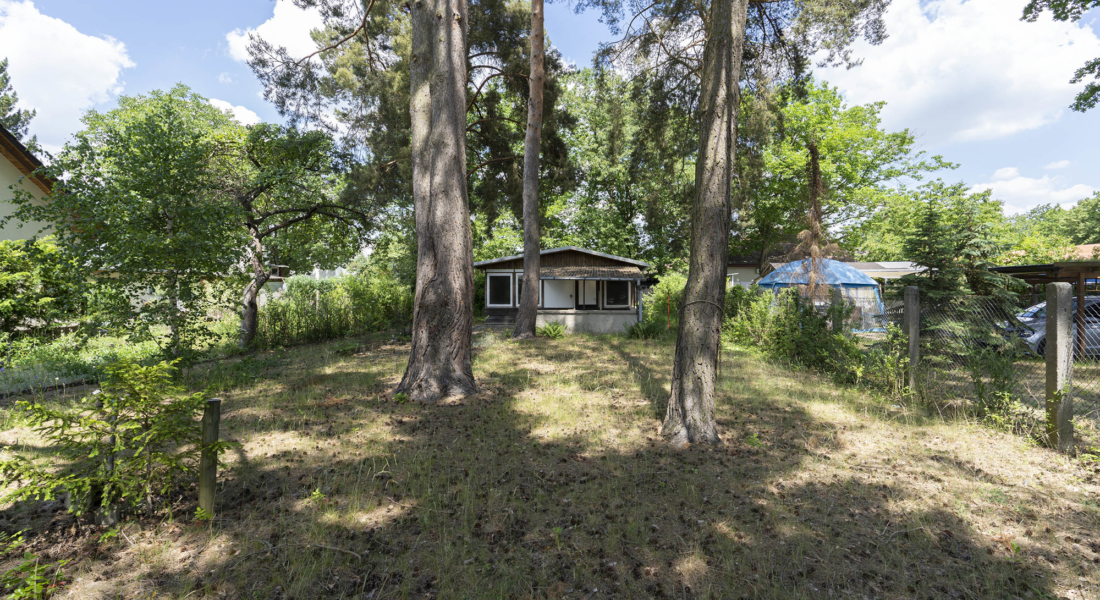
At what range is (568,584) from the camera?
2.74 metres

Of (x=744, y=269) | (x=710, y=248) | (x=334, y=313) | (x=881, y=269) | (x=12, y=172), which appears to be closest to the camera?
(x=710, y=248)

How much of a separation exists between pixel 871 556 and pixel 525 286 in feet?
41.2

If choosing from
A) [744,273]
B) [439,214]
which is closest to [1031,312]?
[439,214]

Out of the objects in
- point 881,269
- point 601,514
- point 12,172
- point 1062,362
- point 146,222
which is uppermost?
point 12,172

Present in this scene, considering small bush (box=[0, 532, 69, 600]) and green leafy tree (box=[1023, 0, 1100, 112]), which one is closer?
small bush (box=[0, 532, 69, 600])

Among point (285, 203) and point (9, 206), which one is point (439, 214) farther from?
point (9, 206)

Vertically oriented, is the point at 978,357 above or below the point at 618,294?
below

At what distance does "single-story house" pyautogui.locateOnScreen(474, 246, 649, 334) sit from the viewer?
18.9 metres

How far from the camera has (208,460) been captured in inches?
129

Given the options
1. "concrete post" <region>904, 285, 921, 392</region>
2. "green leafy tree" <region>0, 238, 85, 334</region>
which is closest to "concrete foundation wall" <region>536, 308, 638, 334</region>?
"concrete post" <region>904, 285, 921, 392</region>

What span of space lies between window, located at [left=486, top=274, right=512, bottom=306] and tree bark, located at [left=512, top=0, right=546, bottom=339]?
775cm

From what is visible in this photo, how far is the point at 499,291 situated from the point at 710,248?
1856cm

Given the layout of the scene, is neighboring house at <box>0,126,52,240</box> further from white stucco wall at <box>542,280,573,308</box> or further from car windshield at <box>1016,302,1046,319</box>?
car windshield at <box>1016,302,1046,319</box>

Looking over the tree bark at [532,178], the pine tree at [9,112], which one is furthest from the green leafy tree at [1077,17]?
the pine tree at [9,112]
